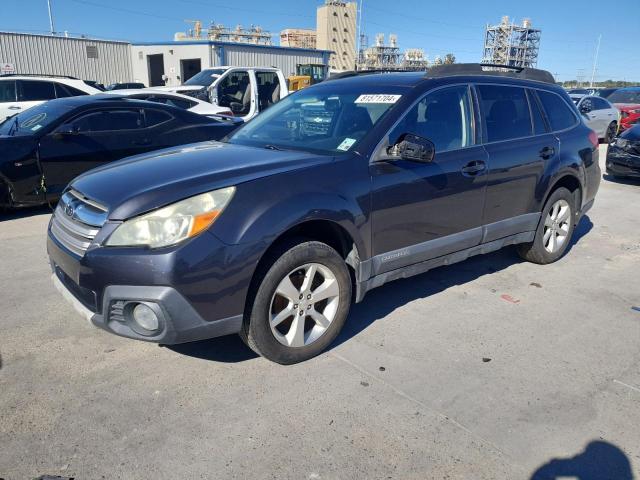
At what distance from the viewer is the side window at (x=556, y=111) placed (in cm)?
486

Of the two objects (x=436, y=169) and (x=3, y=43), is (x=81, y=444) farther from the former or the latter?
(x=3, y=43)

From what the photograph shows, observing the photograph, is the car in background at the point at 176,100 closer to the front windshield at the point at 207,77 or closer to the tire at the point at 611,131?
the front windshield at the point at 207,77

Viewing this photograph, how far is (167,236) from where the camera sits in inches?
106

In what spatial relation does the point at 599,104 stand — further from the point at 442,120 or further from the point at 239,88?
the point at 442,120

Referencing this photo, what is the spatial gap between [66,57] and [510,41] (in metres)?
90.5

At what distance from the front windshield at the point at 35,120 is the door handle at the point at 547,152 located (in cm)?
563

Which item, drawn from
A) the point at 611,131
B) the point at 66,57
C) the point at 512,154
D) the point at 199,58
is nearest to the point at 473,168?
the point at 512,154

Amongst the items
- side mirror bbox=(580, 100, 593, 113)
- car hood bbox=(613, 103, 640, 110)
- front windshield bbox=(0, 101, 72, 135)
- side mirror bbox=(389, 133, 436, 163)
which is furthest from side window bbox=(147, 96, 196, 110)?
car hood bbox=(613, 103, 640, 110)

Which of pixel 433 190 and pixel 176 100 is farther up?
pixel 176 100

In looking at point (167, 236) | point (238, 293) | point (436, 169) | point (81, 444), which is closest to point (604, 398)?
point (436, 169)

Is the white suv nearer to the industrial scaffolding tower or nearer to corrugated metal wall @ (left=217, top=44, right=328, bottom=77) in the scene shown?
corrugated metal wall @ (left=217, top=44, right=328, bottom=77)

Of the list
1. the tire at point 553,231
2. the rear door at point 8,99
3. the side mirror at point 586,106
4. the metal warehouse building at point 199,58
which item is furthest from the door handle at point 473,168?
the metal warehouse building at point 199,58

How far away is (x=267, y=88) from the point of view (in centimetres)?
1298

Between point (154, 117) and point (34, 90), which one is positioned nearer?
point (154, 117)
